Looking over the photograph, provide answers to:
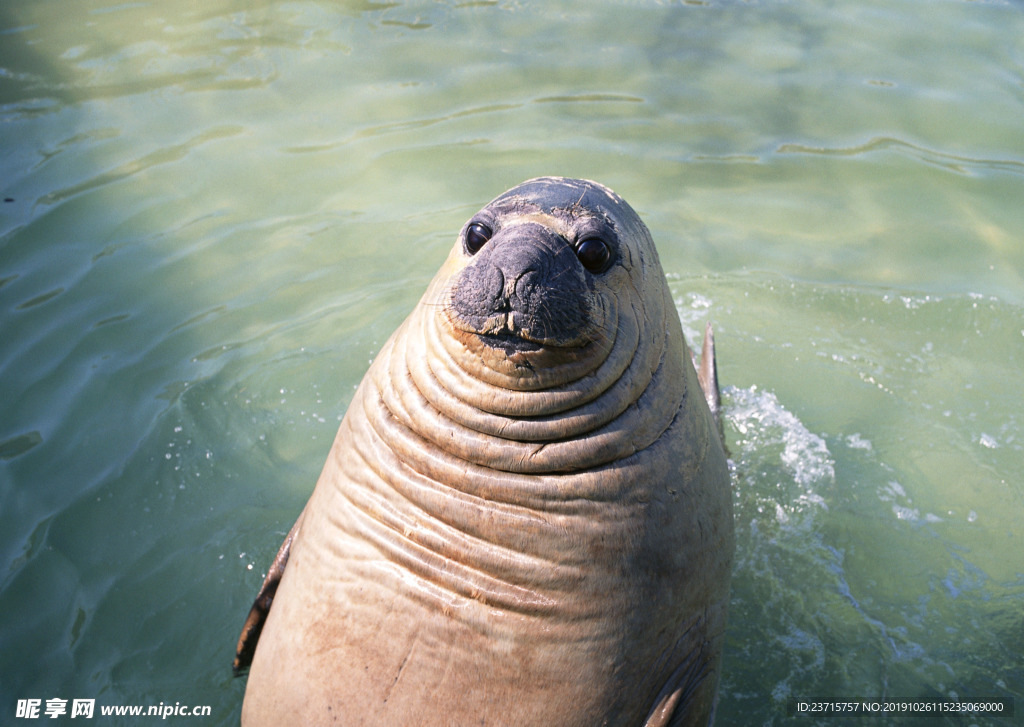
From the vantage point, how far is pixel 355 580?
8.86 ft

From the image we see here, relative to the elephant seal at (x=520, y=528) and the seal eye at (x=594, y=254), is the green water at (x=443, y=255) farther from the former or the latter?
the seal eye at (x=594, y=254)

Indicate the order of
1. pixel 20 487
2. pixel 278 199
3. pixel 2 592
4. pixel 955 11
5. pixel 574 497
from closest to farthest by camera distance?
pixel 574 497 < pixel 2 592 < pixel 20 487 < pixel 278 199 < pixel 955 11

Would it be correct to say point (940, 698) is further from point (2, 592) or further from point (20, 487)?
point (20, 487)

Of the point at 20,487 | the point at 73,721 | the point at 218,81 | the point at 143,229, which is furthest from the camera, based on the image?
the point at 218,81

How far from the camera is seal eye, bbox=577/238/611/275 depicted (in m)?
2.72

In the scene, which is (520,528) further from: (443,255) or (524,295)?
(443,255)

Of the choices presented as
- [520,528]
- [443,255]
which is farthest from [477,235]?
[443,255]

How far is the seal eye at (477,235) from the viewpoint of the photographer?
2797 millimetres

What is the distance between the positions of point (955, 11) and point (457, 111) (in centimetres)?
515

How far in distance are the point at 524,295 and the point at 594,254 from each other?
386 mm

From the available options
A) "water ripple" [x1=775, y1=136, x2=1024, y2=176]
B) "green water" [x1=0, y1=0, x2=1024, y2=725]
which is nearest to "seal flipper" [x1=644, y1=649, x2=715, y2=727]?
"green water" [x1=0, y1=0, x2=1024, y2=725]

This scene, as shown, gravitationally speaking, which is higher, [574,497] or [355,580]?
[574,497]

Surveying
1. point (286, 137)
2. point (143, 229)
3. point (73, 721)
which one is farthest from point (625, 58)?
point (73, 721)

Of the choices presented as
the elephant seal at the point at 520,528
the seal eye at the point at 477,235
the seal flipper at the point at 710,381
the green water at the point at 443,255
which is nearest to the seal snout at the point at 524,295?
the elephant seal at the point at 520,528
